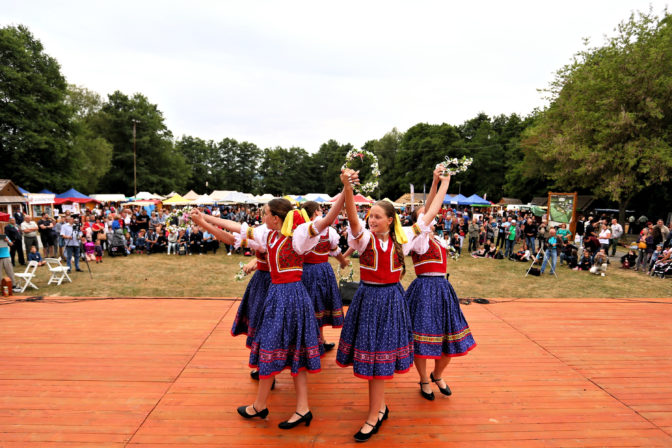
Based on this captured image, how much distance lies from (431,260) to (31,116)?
32855 millimetres

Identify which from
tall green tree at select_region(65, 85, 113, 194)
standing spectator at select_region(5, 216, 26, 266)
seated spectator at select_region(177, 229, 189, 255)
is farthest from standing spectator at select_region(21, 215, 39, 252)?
tall green tree at select_region(65, 85, 113, 194)

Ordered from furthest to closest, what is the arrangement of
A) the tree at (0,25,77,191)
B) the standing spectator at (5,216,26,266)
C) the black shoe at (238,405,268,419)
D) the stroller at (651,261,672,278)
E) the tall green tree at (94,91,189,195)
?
the tall green tree at (94,91,189,195) → the tree at (0,25,77,191) → the stroller at (651,261,672,278) → the standing spectator at (5,216,26,266) → the black shoe at (238,405,268,419)

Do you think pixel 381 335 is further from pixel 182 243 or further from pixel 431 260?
pixel 182 243

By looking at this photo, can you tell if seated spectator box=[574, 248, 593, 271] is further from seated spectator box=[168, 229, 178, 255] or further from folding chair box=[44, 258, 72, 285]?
folding chair box=[44, 258, 72, 285]

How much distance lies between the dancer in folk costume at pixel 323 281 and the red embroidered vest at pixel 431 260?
83 centimetres

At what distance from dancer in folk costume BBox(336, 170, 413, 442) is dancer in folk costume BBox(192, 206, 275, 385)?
34.2 inches

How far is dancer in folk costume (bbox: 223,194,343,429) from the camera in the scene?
2799 mm

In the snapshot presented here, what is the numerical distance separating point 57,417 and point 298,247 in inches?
99.4

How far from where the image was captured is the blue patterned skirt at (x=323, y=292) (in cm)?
384

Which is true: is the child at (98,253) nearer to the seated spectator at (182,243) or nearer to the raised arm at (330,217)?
the seated spectator at (182,243)

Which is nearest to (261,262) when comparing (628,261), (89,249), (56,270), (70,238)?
(56,270)

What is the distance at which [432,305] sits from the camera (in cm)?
324

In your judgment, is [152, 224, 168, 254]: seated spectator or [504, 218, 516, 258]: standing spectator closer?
[504, 218, 516, 258]: standing spectator

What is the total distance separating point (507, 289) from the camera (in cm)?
880
